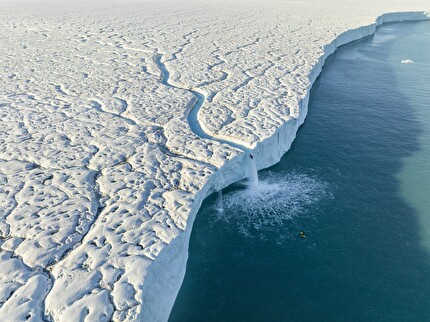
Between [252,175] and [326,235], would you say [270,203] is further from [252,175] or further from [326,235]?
[326,235]

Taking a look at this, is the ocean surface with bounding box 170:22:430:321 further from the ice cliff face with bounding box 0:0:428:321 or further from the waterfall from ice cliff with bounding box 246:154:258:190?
the ice cliff face with bounding box 0:0:428:321

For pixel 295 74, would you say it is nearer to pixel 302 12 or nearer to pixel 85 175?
pixel 85 175

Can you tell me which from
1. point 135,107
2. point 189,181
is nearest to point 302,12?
point 135,107

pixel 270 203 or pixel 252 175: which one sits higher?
pixel 252 175

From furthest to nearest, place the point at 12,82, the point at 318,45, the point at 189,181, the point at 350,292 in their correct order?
1. the point at 318,45
2. the point at 12,82
3. the point at 189,181
4. the point at 350,292

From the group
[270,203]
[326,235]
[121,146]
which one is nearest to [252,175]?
[270,203]

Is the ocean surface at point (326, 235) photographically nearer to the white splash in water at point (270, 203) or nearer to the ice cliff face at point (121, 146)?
the white splash in water at point (270, 203)
